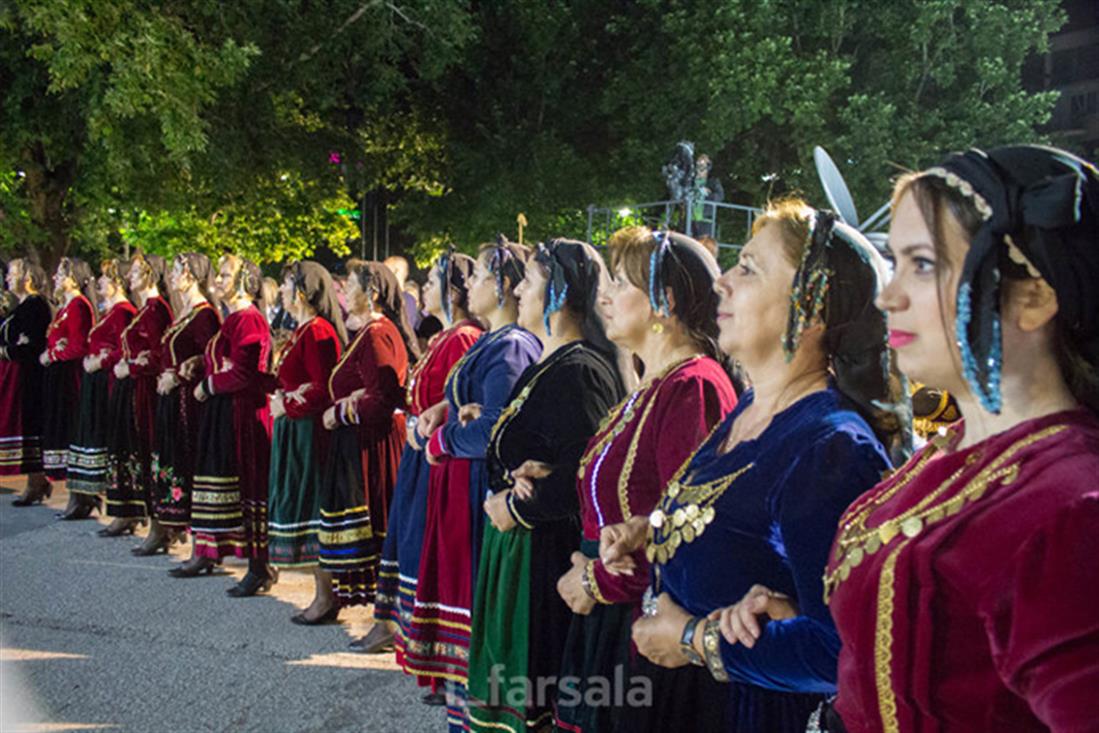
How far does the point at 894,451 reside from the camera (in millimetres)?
1931

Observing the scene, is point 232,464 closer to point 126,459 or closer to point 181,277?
point 181,277

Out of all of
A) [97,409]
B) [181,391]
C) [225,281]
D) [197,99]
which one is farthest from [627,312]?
[197,99]

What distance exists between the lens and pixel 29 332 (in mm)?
9102

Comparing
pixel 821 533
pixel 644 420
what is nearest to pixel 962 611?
pixel 821 533

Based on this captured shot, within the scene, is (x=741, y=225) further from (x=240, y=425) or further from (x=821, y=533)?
(x=821, y=533)

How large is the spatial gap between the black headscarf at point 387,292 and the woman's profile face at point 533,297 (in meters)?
1.86

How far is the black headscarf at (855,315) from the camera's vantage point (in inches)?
74.5

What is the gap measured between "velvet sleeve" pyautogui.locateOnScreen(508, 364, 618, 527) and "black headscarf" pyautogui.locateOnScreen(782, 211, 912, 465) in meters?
1.33

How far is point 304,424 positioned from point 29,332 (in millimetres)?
4935

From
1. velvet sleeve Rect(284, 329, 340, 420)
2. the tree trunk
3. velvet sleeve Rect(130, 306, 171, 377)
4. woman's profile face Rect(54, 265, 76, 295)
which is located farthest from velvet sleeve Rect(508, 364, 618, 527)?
the tree trunk

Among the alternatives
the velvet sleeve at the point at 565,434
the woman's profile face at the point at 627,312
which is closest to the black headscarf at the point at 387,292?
the velvet sleeve at the point at 565,434

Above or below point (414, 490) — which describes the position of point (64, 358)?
above

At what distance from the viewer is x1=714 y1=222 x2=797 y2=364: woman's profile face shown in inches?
80.7

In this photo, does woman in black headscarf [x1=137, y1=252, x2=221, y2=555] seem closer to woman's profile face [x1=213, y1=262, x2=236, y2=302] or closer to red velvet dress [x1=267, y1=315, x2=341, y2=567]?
woman's profile face [x1=213, y1=262, x2=236, y2=302]
